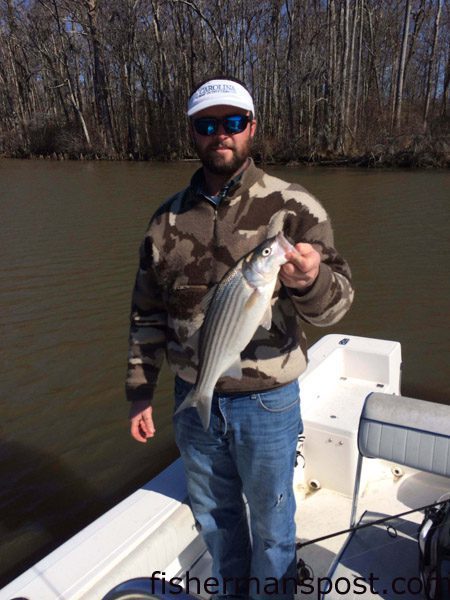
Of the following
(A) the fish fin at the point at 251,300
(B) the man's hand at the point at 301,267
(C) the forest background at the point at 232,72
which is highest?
(C) the forest background at the point at 232,72

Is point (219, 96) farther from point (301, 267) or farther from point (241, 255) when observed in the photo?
point (301, 267)

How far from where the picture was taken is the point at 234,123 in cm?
214

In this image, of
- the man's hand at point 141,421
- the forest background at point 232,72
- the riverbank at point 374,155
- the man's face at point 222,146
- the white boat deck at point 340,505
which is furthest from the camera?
the forest background at point 232,72

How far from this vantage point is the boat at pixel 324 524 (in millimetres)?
2096

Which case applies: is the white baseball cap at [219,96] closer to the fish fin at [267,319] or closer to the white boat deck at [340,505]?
the fish fin at [267,319]

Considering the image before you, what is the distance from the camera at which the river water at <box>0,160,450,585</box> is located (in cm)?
499

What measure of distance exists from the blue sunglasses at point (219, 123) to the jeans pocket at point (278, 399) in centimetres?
108

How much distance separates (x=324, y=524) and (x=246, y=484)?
1.25 meters

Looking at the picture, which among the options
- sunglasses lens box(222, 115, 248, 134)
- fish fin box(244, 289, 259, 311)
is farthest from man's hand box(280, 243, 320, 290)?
sunglasses lens box(222, 115, 248, 134)

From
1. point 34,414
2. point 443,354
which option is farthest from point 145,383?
point 443,354

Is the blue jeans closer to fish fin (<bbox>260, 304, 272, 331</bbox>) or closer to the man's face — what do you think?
fish fin (<bbox>260, 304, 272, 331</bbox>)

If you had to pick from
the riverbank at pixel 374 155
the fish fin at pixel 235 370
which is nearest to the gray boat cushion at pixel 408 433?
the fish fin at pixel 235 370

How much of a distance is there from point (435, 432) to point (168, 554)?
138cm

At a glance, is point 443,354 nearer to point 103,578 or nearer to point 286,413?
point 286,413
